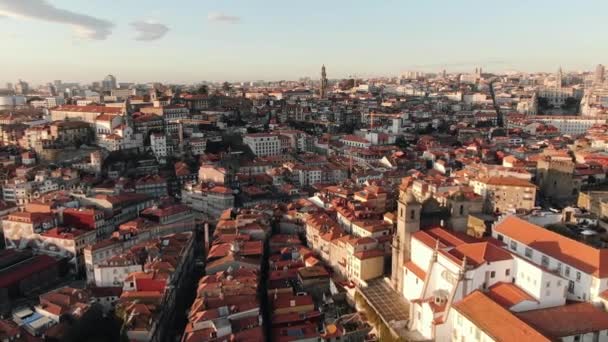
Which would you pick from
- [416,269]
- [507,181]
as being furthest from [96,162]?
[507,181]

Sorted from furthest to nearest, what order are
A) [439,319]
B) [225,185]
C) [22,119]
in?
[22,119] < [225,185] < [439,319]

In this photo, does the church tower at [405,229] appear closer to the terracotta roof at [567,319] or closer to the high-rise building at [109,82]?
the terracotta roof at [567,319]

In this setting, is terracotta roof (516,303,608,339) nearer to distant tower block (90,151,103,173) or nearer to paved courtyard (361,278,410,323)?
paved courtyard (361,278,410,323)

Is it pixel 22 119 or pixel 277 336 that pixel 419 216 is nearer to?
pixel 277 336

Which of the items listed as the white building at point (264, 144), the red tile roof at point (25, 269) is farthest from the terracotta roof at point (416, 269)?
the white building at point (264, 144)

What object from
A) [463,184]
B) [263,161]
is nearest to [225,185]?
[263,161]

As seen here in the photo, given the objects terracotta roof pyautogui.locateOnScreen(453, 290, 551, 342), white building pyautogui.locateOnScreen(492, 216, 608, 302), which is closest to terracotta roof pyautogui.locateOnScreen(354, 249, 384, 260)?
white building pyautogui.locateOnScreen(492, 216, 608, 302)
